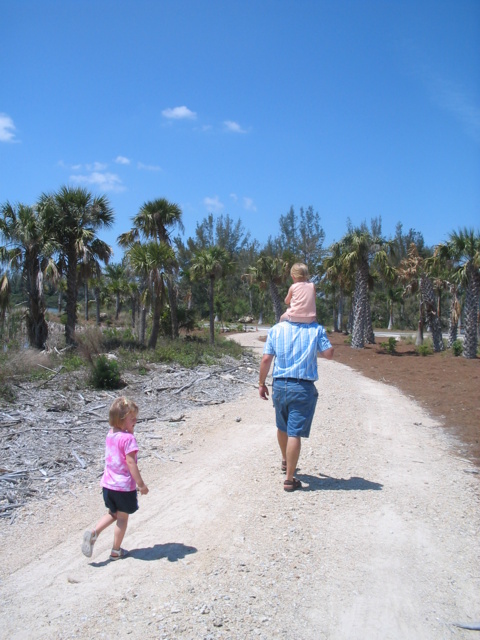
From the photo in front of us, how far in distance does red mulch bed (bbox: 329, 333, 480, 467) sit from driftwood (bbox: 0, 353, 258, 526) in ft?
13.4

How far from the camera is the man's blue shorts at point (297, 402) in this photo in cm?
505

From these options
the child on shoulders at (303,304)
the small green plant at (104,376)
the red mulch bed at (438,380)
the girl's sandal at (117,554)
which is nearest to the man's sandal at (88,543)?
the girl's sandal at (117,554)

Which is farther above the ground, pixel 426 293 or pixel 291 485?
pixel 426 293

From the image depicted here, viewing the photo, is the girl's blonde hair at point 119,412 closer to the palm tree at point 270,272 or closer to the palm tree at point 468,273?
the palm tree at point 468,273

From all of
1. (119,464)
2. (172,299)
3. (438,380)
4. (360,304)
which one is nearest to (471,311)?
(360,304)

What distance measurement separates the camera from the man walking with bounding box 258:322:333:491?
5.06m

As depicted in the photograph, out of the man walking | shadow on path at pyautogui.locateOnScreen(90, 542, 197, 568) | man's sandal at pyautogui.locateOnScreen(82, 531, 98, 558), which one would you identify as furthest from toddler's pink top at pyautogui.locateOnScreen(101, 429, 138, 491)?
the man walking

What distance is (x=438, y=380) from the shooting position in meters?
15.5

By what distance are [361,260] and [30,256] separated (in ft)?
49.7

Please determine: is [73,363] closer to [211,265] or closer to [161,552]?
[161,552]

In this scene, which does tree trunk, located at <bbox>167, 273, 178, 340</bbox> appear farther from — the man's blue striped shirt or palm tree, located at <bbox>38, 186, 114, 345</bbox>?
the man's blue striped shirt

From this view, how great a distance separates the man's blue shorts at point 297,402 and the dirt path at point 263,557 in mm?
623

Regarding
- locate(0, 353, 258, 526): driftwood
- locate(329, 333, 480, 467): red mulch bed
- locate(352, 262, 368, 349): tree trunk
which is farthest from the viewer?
locate(352, 262, 368, 349): tree trunk

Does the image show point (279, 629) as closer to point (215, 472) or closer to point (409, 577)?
point (409, 577)
